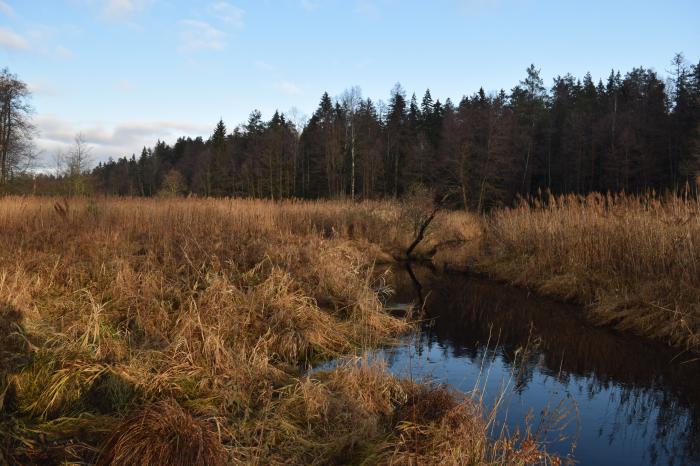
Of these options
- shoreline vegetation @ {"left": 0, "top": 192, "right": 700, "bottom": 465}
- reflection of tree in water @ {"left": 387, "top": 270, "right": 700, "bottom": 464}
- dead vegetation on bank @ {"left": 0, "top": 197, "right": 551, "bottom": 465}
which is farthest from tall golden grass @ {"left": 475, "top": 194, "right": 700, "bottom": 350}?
dead vegetation on bank @ {"left": 0, "top": 197, "right": 551, "bottom": 465}

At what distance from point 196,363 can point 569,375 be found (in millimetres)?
4371

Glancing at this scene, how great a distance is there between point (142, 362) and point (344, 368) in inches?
76.3

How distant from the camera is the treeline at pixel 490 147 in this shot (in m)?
32.8

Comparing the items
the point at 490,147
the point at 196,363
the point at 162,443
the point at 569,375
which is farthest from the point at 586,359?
the point at 490,147

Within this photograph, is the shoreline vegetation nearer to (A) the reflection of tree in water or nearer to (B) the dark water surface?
(B) the dark water surface

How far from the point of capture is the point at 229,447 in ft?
11.0

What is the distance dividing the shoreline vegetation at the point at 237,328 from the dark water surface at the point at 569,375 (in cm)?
45

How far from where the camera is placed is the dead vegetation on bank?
11.1ft

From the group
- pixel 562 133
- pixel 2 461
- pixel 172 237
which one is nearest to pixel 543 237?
pixel 172 237

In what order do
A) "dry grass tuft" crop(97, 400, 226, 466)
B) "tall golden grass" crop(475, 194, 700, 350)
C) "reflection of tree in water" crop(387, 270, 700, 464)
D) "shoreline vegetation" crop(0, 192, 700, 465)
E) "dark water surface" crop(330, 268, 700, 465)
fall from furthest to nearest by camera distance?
"tall golden grass" crop(475, 194, 700, 350), "reflection of tree in water" crop(387, 270, 700, 464), "dark water surface" crop(330, 268, 700, 465), "shoreline vegetation" crop(0, 192, 700, 465), "dry grass tuft" crop(97, 400, 226, 466)

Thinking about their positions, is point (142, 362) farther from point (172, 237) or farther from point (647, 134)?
point (647, 134)

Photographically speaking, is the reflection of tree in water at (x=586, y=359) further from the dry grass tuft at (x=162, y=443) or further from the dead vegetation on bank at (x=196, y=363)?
the dry grass tuft at (x=162, y=443)

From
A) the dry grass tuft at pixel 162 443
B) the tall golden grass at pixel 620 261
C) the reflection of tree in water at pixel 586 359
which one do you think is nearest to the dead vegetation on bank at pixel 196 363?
the dry grass tuft at pixel 162 443

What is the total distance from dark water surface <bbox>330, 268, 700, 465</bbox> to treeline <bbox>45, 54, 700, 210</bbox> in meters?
19.4
